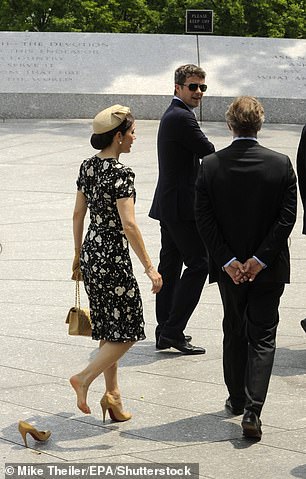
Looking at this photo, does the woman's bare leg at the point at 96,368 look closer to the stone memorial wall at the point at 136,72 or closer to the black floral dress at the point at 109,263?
the black floral dress at the point at 109,263

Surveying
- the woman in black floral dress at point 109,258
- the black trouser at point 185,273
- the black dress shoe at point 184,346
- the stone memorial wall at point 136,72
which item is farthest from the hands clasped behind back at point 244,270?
the stone memorial wall at point 136,72

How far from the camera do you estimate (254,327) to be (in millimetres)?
6008

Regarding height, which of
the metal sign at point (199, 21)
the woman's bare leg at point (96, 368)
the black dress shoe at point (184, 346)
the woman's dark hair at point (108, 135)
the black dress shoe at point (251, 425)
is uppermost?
the woman's dark hair at point (108, 135)

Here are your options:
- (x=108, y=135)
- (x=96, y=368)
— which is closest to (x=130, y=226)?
(x=108, y=135)

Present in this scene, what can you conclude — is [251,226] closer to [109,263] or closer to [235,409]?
[109,263]

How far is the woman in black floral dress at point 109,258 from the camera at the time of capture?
19.8ft

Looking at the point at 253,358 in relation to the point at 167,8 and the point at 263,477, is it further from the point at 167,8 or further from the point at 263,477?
the point at 167,8

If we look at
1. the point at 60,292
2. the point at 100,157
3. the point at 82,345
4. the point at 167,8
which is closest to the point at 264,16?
the point at 167,8

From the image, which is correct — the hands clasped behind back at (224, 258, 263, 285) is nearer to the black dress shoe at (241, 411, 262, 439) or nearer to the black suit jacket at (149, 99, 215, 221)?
the black dress shoe at (241, 411, 262, 439)

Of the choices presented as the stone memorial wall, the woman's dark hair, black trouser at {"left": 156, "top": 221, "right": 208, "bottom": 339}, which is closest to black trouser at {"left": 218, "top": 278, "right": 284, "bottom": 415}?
the woman's dark hair

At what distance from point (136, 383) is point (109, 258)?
4.06 ft

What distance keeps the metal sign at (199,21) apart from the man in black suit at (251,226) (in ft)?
41.9

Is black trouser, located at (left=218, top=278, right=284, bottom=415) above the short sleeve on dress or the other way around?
the other way around

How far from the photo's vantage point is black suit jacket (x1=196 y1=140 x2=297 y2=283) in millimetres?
5930
